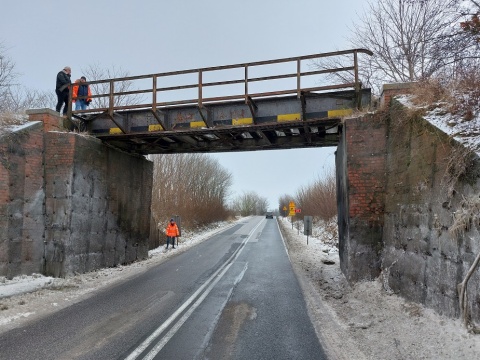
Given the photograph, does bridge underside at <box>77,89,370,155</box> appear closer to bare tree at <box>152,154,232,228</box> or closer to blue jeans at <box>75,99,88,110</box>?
blue jeans at <box>75,99,88,110</box>

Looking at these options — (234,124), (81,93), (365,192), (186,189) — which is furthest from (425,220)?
(186,189)

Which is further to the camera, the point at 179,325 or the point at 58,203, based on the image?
the point at 58,203

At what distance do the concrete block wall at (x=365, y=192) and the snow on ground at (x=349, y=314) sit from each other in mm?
717

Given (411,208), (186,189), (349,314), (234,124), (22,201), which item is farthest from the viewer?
(186,189)

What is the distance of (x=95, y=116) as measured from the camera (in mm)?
12578

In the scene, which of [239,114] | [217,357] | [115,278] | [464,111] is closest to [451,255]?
[464,111]

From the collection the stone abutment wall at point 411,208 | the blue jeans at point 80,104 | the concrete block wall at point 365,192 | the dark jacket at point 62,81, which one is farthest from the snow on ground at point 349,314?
the dark jacket at point 62,81

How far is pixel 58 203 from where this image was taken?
10.9 meters

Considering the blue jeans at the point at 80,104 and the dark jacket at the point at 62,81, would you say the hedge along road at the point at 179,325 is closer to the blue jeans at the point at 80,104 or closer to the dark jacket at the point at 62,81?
the blue jeans at the point at 80,104

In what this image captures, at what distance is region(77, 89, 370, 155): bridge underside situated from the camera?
35.0 ft

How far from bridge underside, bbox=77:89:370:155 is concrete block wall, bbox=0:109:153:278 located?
1.02 metres

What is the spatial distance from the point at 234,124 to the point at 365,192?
4354 mm

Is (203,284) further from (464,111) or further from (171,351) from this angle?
(464,111)

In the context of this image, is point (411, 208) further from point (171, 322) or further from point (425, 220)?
point (171, 322)
